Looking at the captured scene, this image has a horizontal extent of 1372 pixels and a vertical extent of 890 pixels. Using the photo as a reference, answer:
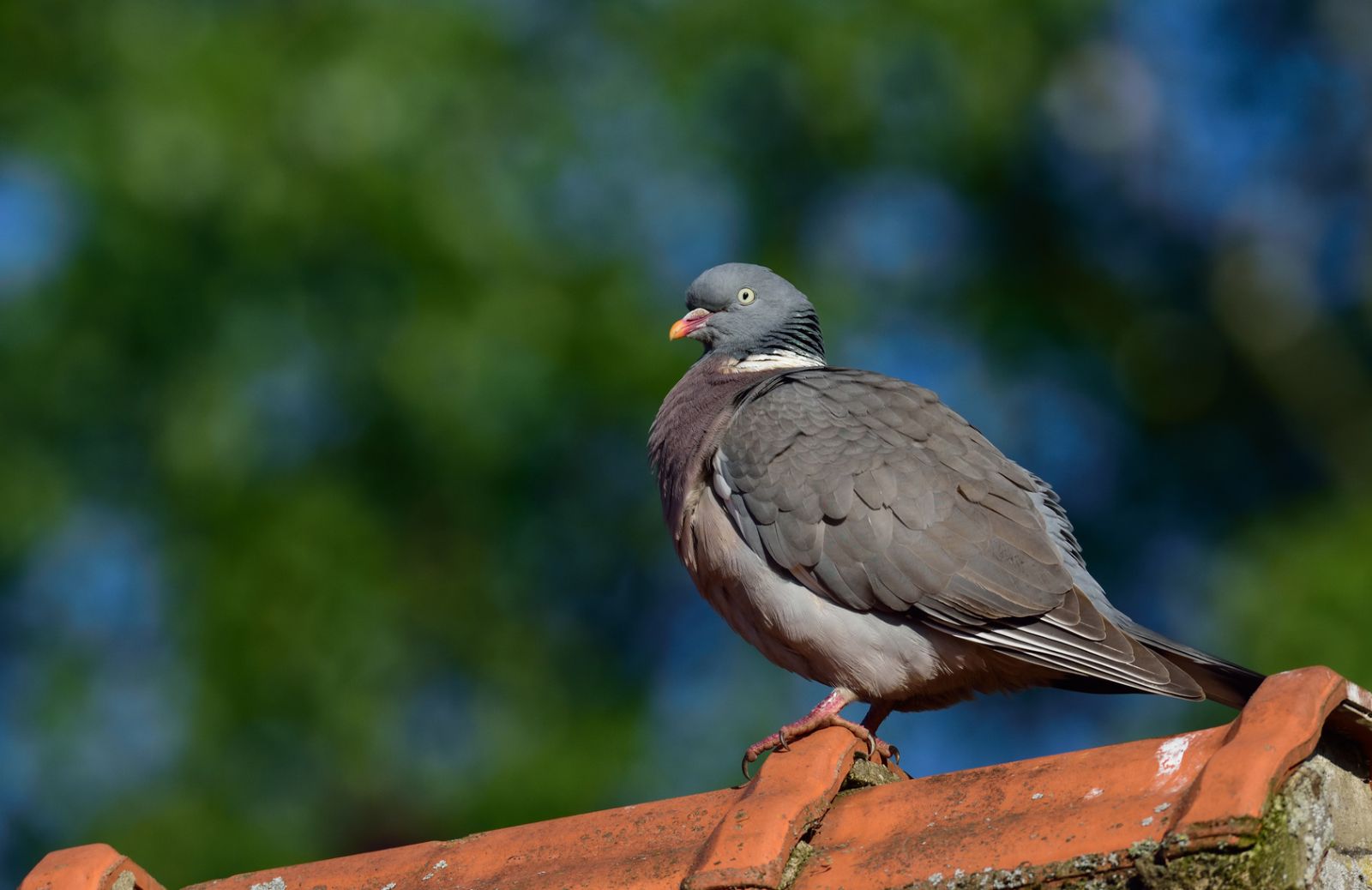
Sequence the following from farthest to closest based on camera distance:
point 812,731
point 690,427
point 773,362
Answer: point 773,362 < point 690,427 < point 812,731

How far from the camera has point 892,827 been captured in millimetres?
3307

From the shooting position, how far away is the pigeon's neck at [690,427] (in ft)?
15.8

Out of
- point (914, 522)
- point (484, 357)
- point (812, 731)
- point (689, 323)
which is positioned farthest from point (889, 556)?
point (484, 357)

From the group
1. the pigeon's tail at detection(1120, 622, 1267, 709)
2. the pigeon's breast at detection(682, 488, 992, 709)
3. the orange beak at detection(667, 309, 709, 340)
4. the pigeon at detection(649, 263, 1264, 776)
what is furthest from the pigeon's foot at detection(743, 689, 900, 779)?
the orange beak at detection(667, 309, 709, 340)

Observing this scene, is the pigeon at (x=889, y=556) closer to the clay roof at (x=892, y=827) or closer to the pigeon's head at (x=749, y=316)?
the clay roof at (x=892, y=827)

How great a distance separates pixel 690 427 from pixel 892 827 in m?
1.91

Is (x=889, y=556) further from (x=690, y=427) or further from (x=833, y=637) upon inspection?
(x=690, y=427)

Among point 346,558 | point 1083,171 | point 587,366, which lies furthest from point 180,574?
point 1083,171

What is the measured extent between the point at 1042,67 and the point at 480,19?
394 cm

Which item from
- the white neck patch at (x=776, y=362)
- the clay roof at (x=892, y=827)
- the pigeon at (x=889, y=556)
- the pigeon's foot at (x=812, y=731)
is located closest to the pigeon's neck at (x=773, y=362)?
the white neck patch at (x=776, y=362)

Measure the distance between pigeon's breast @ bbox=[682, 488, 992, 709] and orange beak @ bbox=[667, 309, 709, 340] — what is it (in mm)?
1317

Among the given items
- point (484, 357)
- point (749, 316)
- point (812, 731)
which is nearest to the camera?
point (812, 731)

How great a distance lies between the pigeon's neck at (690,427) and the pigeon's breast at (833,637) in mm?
178

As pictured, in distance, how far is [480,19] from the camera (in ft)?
35.3
